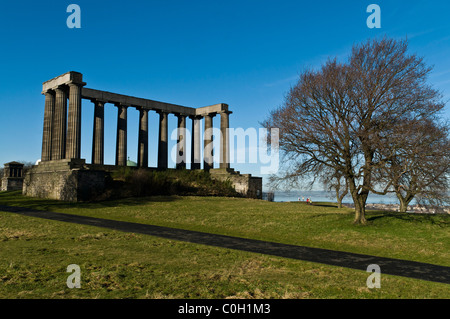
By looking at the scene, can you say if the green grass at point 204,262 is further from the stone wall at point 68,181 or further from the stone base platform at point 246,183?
the stone base platform at point 246,183

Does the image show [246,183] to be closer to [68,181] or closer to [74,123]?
[68,181]

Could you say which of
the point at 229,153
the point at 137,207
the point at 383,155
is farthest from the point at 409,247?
the point at 229,153

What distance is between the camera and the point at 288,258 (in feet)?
40.0

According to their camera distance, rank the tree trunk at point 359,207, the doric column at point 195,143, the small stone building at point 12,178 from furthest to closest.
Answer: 1. the small stone building at point 12,178
2. the doric column at point 195,143
3. the tree trunk at point 359,207

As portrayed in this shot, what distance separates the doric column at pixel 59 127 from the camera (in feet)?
135

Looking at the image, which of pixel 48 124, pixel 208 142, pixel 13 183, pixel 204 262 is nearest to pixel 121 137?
pixel 48 124

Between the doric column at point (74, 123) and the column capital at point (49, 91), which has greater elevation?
the column capital at point (49, 91)

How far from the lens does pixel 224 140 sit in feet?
174

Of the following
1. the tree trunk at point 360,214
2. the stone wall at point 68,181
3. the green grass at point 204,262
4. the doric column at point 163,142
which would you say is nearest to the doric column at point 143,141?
the doric column at point 163,142

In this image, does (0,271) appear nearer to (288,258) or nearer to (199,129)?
(288,258)

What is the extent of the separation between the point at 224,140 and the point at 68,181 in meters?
24.4

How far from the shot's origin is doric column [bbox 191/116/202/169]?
56.4 m

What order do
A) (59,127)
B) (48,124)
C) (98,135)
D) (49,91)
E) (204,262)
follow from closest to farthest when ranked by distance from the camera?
(204,262)
(59,127)
(49,91)
(48,124)
(98,135)

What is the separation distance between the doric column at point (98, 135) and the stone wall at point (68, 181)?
20.3 feet
